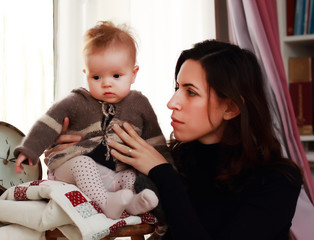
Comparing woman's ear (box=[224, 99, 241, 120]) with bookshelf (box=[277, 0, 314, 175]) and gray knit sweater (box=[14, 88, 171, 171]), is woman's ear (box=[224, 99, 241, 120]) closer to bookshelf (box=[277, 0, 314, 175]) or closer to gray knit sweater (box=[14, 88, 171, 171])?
gray knit sweater (box=[14, 88, 171, 171])

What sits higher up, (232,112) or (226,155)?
(232,112)

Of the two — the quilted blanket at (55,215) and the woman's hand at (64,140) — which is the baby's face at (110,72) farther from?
the quilted blanket at (55,215)

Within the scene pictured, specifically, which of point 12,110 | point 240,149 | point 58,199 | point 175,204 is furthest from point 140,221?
point 12,110

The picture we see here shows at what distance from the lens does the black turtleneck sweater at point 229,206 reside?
119 centimetres

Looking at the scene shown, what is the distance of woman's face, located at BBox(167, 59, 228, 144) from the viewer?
132 centimetres

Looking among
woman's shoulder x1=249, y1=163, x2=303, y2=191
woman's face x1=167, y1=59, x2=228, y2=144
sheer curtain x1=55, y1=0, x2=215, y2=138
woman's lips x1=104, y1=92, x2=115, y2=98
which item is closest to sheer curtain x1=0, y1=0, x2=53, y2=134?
sheer curtain x1=55, y1=0, x2=215, y2=138

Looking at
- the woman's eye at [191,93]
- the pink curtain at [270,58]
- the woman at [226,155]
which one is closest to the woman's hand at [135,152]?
the woman at [226,155]

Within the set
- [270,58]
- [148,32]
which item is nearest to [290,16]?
[270,58]

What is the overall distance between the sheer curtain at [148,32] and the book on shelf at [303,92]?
58 cm

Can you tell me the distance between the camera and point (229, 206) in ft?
4.36

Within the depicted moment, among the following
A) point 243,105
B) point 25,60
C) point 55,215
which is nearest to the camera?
point 55,215

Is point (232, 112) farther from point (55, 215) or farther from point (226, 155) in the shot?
point (55, 215)

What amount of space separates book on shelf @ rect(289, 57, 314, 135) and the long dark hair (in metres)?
1.17

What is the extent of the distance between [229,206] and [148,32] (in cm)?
114
